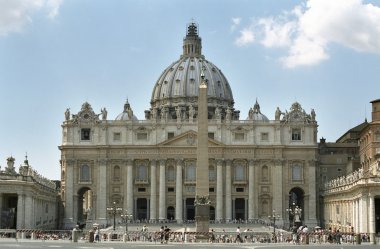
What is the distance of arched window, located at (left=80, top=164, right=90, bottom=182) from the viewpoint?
120 meters

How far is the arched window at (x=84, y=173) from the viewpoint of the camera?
120062 millimetres

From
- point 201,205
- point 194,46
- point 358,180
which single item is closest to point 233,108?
point 194,46

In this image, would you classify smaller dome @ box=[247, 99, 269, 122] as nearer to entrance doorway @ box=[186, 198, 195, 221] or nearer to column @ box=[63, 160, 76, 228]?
entrance doorway @ box=[186, 198, 195, 221]

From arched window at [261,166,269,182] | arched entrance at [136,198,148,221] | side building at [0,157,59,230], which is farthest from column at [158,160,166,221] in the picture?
side building at [0,157,59,230]

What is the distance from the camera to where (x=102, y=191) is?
119 m

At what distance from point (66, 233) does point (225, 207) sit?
39714 millimetres

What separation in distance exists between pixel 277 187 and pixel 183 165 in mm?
13340

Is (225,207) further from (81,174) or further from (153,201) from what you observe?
(81,174)

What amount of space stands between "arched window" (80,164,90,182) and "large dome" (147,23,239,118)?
24.8m

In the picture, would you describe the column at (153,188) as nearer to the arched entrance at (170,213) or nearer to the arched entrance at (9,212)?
the arched entrance at (170,213)

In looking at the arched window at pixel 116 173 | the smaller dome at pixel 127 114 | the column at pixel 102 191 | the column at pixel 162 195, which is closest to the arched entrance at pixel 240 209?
the column at pixel 162 195

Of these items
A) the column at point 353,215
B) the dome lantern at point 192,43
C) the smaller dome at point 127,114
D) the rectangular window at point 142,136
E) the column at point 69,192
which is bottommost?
the column at point 353,215

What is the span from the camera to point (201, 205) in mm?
66812

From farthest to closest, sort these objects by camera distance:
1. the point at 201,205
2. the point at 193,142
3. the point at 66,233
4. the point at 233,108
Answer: the point at 233,108
the point at 193,142
the point at 66,233
the point at 201,205
